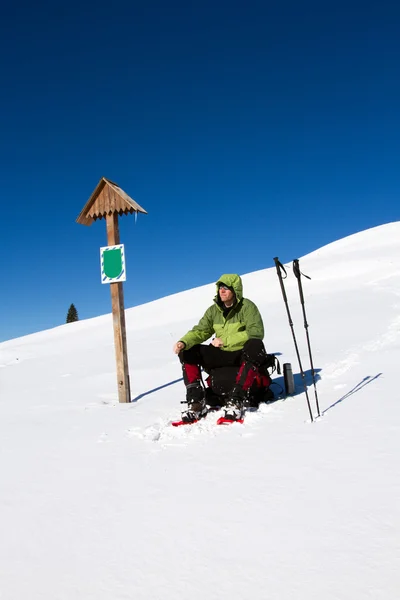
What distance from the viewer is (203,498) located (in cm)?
276

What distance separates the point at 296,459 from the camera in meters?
3.26

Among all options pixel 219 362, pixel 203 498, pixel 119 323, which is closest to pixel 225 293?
pixel 219 362

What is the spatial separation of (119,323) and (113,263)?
0.92 m

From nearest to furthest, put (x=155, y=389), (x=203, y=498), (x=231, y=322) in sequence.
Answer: (x=203, y=498)
(x=231, y=322)
(x=155, y=389)

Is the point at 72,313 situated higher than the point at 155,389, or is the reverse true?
the point at 72,313

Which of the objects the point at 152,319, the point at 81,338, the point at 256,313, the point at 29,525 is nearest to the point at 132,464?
the point at 29,525

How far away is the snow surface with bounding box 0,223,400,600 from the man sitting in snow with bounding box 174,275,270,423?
413 mm

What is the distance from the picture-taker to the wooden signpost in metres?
6.66

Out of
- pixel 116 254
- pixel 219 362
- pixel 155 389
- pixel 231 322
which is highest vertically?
pixel 116 254

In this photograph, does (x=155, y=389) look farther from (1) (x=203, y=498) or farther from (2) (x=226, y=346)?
(1) (x=203, y=498)

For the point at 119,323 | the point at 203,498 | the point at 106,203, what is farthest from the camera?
the point at 106,203

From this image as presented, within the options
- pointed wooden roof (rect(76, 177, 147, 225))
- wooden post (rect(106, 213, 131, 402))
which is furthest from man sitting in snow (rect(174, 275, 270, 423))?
pointed wooden roof (rect(76, 177, 147, 225))

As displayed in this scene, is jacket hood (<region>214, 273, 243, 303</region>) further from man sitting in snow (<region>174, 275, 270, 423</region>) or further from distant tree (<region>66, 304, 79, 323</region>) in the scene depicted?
distant tree (<region>66, 304, 79, 323</region>)

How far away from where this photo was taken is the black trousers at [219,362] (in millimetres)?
4918
